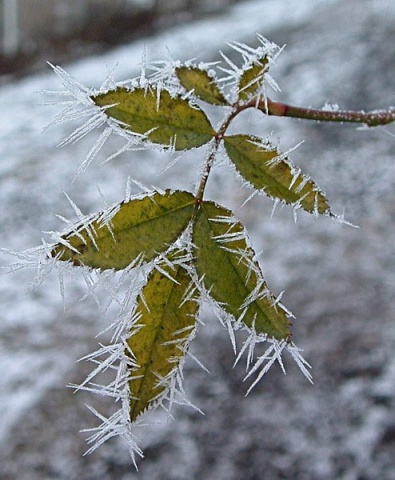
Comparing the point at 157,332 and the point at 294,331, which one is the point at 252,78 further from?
the point at 294,331

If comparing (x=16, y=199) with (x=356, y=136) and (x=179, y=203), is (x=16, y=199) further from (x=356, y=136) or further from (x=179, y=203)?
(x=179, y=203)

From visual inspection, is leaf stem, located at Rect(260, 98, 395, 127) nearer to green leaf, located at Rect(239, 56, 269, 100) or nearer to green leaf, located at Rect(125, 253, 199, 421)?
green leaf, located at Rect(239, 56, 269, 100)

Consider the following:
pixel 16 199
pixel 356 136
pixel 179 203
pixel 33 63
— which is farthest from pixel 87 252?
pixel 33 63

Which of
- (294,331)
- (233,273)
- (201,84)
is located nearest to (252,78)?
(201,84)

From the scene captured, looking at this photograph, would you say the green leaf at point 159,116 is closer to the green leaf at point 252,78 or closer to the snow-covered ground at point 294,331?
the green leaf at point 252,78

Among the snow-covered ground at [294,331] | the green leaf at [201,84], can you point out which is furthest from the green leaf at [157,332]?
the snow-covered ground at [294,331]

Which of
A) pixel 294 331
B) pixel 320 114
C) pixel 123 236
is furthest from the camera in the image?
pixel 294 331
